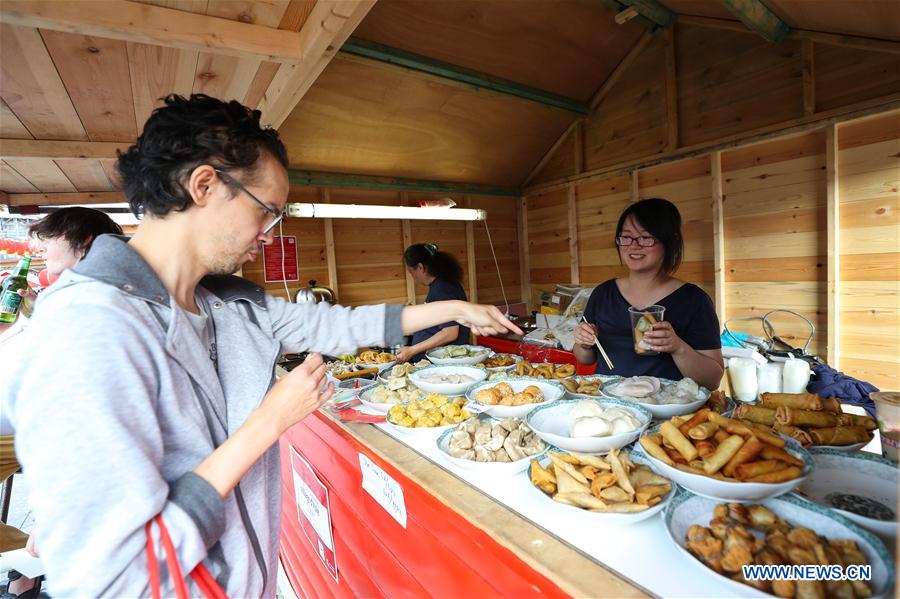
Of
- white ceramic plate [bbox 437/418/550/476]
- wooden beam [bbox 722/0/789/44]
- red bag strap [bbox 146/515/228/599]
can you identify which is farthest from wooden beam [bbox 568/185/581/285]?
red bag strap [bbox 146/515/228/599]

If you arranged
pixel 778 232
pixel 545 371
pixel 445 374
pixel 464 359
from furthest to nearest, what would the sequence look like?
pixel 778 232
pixel 464 359
pixel 445 374
pixel 545 371

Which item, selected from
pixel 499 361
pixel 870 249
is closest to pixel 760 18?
pixel 870 249

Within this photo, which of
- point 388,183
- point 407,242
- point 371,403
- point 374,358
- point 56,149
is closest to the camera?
point 371,403

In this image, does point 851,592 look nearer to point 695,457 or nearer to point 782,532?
point 782,532

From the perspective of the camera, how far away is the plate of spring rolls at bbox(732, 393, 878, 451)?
113cm

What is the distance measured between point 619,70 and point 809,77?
2138 millimetres

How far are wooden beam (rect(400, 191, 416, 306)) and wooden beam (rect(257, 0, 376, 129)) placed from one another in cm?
330

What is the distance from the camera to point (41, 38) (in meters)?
1.72

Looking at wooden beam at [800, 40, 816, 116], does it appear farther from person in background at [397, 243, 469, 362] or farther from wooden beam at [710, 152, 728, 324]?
person in background at [397, 243, 469, 362]

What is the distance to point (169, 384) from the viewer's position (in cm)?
94

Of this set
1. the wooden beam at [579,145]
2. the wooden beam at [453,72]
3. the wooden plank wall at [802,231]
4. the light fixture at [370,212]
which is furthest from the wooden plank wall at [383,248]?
the wooden plank wall at [802,231]

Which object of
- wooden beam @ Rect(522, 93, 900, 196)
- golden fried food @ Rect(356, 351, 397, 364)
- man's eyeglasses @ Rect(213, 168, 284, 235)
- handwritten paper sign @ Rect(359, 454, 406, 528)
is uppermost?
wooden beam @ Rect(522, 93, 900, 196)

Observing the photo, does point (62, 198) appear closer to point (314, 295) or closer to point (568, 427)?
point (314, 295)

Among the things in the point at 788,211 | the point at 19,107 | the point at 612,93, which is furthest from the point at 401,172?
the point at 788,211
